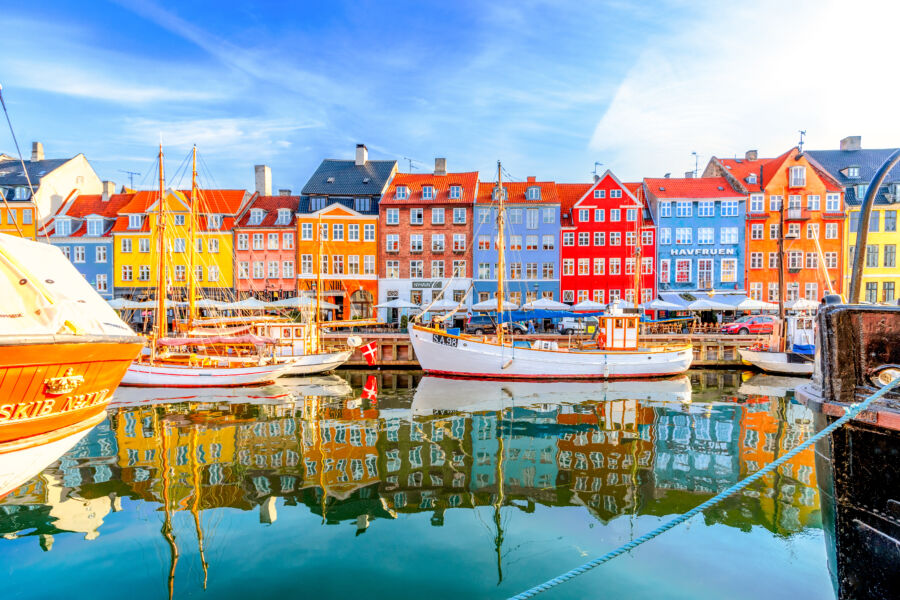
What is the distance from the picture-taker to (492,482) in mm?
11523

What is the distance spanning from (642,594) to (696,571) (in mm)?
1092

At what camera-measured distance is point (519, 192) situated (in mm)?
45938

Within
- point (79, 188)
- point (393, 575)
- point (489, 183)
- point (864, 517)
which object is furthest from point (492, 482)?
point (79, 188)

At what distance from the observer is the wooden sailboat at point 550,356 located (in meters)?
26.7

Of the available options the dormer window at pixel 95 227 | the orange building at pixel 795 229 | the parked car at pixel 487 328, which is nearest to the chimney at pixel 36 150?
the dormer window at pixel 95 227

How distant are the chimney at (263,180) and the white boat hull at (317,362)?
26237 millimetres

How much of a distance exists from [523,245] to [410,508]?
36505mm

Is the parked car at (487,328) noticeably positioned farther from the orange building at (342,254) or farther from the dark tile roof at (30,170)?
the dark tile roof at (30,170)

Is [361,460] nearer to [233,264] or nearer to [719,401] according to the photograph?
[719,401]

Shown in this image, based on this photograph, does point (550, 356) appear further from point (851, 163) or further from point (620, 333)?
point (851, 163)

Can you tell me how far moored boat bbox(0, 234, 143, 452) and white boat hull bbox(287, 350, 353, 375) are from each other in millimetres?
19858

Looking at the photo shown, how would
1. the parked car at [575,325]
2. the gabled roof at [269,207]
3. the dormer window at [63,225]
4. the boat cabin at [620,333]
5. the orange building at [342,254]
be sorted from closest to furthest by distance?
1. the boat cabin at [620,333]
2. the parked car at [575,325]
3. the orange building at [342,254]
4. the gabled roof at [269,207]
5. the dormer window at [63,225]

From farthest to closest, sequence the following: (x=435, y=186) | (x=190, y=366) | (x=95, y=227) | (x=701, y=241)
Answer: (x=95, y=227) < (x=435, y=186) < (x=701, y=241) < (x=190, y=366)

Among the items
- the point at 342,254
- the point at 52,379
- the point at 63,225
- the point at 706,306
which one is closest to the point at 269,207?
the point at 342,254
